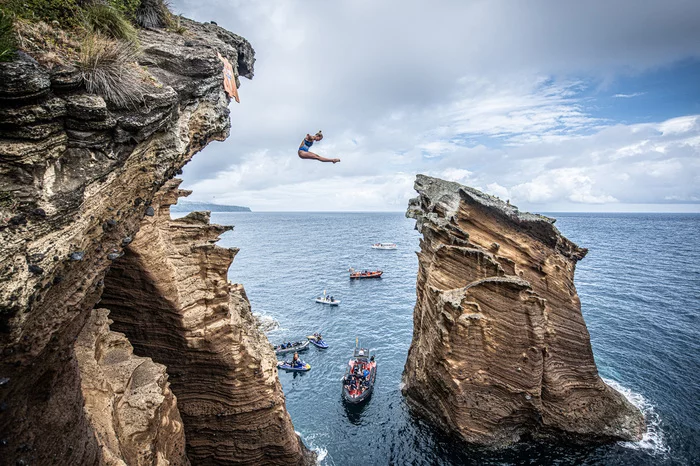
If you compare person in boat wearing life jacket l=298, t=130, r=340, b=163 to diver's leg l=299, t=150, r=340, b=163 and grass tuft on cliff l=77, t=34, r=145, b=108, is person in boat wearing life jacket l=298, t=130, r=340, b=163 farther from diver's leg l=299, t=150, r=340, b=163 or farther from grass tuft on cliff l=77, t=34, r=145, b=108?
grass tuft on cliff l=77, t=34, r=145, b=108

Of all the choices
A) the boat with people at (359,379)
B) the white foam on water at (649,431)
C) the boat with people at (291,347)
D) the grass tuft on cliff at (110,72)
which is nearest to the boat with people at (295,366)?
the boat with people at (291,347)

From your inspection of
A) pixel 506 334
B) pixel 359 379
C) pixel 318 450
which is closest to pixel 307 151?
pixel 506 334

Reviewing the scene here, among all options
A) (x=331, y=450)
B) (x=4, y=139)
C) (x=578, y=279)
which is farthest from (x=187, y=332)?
(x=578, y=279)

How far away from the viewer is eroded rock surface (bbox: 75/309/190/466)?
1001 cm

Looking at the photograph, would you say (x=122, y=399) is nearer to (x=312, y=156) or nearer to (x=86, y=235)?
(x=86, y=235)

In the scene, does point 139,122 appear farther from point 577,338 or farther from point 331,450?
point 577,338

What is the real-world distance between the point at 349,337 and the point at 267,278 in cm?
3303

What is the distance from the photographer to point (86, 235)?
657 cm

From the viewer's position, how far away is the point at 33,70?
5301 mm

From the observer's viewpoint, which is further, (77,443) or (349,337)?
(349,337)

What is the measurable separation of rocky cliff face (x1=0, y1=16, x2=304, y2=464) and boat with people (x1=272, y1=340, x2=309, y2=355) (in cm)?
2576

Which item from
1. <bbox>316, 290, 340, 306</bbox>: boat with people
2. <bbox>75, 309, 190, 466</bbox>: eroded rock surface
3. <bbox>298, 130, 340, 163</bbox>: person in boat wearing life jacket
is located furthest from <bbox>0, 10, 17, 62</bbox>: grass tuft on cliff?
<bbox>316, 290, 340, 306</bbox>: boat with people

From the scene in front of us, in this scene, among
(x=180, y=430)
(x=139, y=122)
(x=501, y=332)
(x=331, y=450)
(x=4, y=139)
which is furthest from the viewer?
(x=331, y=450)

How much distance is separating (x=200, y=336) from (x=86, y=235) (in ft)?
30.5
